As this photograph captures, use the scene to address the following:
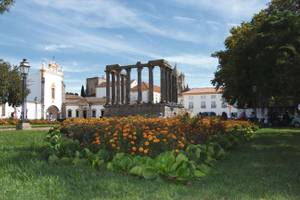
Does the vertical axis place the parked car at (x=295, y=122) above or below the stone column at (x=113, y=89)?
below

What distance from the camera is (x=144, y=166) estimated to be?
726 centimetres

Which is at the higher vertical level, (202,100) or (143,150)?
(202,100)

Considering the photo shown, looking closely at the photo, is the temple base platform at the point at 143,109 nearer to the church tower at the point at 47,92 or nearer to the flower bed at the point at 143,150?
the flower bed at the point at 143,150

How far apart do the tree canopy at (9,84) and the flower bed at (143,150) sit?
39907 millimetres

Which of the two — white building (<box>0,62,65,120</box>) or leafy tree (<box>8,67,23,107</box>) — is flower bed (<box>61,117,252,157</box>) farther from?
white building (<box>0,62,65,120</box>)

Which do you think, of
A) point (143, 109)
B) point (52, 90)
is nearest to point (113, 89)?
point (143, 109)

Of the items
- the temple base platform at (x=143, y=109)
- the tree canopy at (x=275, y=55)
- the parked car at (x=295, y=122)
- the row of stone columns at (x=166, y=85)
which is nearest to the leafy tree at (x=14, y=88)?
the temple base platform at (x=143, y=109)

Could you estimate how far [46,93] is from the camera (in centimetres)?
8362

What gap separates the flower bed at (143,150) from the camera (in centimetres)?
717

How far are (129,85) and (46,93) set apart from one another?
1651 inches

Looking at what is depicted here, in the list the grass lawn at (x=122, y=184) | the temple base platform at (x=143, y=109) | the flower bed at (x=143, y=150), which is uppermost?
the temple base platform at (x=143, y=109)

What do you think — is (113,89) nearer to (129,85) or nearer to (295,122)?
(129,85)

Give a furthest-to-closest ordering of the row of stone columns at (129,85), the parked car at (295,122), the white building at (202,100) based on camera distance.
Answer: the white building at (202,100)
the row of stone columns at (129,85)
the parked car at (295,122)

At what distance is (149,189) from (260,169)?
3.58 m
